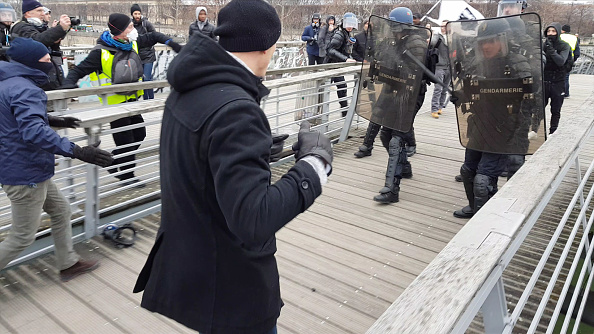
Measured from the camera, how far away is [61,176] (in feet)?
12.7

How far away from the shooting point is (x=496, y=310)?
1513mm

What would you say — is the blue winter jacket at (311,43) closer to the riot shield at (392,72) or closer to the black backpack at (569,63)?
the black backpack at (569,63)

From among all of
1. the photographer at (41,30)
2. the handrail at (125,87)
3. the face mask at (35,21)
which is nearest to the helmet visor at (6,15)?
the photographer at (41,30)

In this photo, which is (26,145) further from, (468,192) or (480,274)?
(468,192)

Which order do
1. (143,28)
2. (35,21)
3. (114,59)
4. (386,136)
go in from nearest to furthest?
(114,59), (386,136), (35,21), (143,28)

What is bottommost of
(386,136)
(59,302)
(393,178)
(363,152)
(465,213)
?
(59,302)

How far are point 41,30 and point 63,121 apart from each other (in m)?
3.18

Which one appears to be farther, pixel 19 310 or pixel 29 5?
pixel 29 5

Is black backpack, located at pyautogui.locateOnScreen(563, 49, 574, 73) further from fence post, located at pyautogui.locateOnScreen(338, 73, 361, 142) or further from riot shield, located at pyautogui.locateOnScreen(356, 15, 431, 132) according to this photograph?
riot shield, located at pyautogui.locateOnScreen(356, 15, 431, 132)

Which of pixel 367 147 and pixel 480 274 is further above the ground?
pixel 480 274

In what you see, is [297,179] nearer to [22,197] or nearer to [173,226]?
[173,226]

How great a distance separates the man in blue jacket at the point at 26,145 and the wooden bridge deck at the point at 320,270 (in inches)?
17.2

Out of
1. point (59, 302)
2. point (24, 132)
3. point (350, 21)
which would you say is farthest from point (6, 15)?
point (350, 21)

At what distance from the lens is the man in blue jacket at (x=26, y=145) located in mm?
2957
